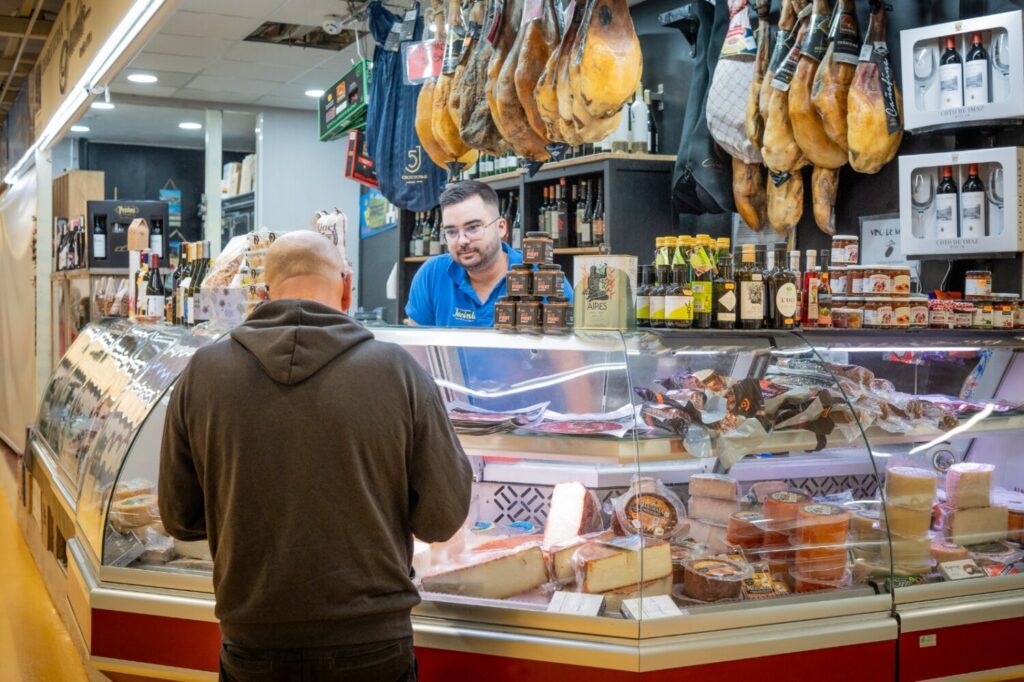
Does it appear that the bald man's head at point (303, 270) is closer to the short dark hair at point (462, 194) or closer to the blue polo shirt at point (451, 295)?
the short dark hair at point (462, 194)

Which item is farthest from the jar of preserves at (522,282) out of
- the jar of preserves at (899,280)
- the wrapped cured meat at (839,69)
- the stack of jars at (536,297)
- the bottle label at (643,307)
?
the wrapped cured meat at (839,69)

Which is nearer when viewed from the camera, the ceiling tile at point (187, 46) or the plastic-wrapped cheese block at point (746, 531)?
the plastic-wrapped cheese block at point (746, 531)

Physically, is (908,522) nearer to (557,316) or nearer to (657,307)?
(657,307)

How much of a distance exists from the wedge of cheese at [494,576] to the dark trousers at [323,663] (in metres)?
0.38

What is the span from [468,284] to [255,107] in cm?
644

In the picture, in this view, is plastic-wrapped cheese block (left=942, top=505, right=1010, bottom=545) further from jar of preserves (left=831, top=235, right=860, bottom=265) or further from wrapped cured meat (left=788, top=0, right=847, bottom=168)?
wrapped cured meat (left=788, top=0, right=847, bottom=168)

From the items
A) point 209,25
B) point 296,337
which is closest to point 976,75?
point 296,337

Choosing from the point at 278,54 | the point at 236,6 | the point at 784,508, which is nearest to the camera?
the point at 784,508

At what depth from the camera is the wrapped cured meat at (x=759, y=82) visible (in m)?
3.95

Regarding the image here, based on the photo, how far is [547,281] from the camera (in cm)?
272

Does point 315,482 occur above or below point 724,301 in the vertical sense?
below

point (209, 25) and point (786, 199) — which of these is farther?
point (209, 25)

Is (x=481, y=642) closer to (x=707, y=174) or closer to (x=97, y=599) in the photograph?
(x=97, y=599)

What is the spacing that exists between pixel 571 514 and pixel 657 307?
24.6 inches
